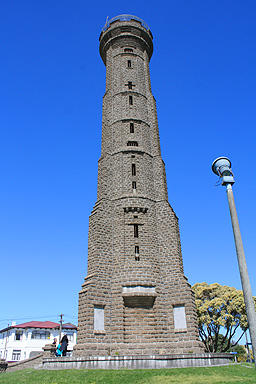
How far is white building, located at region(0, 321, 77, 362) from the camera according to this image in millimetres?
49312

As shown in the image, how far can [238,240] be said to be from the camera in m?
8.20

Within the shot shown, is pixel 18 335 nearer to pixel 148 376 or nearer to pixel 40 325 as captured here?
pixel 40 325

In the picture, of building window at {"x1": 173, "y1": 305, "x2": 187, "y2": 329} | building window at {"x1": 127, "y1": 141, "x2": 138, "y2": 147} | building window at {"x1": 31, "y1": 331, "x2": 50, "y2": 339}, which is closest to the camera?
building window at {"x1": 173, "y1": 305, "x2": 187, "y2": 329}

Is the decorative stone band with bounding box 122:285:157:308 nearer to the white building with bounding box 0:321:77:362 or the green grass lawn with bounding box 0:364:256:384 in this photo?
the green grass lawn with bounding box 0:364:256:384

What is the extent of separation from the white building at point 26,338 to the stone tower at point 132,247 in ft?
116

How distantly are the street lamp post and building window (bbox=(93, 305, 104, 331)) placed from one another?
13366mm

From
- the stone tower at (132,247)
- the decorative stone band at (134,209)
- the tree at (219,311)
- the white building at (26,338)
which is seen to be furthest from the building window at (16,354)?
the decorative stone band at (134,209)

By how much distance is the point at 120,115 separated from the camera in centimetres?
2764

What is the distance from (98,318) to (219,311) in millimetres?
21814

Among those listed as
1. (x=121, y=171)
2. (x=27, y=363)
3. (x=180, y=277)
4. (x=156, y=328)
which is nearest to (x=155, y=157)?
(x=121, y=171)

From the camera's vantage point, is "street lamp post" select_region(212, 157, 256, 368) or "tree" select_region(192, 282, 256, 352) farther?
"tree" select_region(192, 282, 256, 352)

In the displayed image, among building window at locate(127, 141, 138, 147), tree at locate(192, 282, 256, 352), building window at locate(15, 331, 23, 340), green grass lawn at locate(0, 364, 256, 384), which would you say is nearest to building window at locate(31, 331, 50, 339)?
building window at locate(15, 331, 23, 340)

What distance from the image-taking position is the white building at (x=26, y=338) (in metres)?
49.3

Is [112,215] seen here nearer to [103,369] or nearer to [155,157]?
[155,157]
